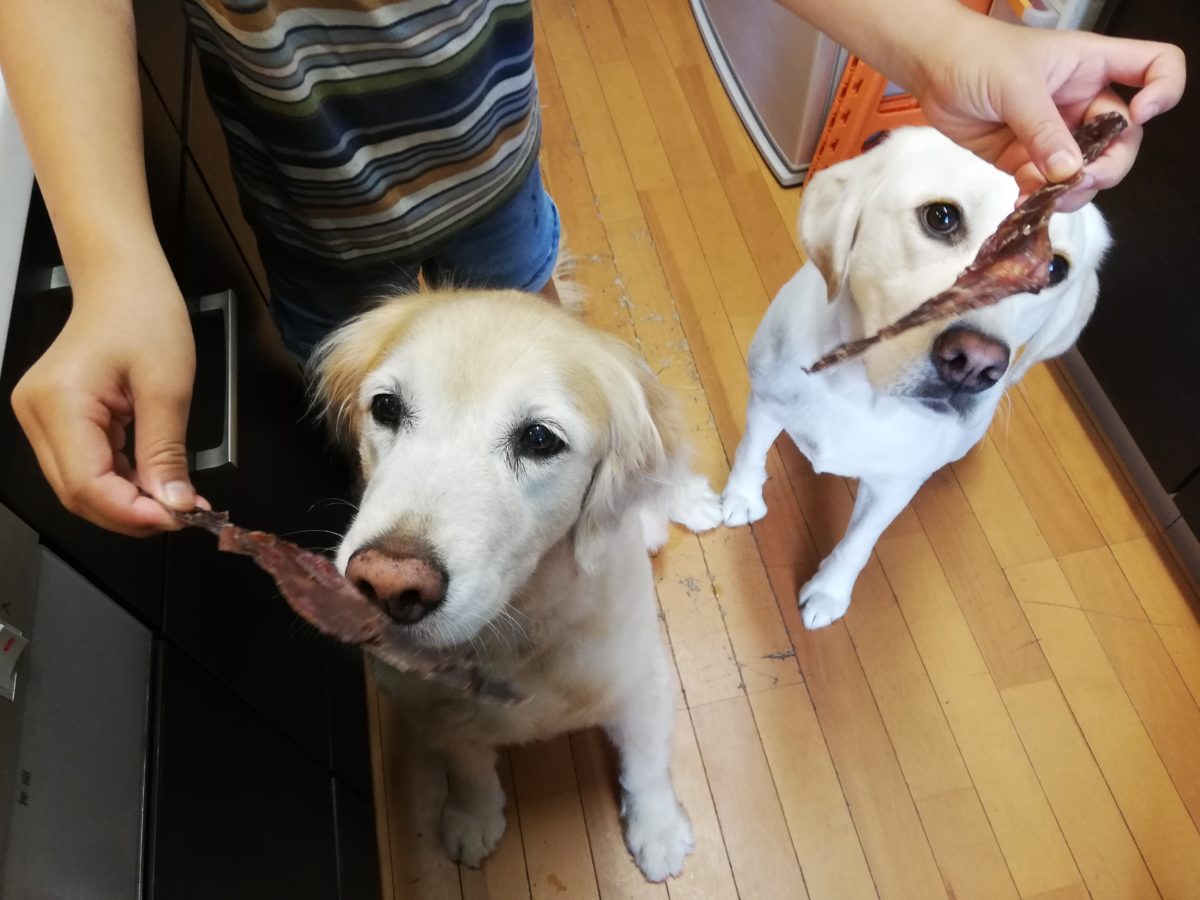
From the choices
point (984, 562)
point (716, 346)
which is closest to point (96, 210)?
point (716, 346)

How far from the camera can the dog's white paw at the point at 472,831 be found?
4.69ft

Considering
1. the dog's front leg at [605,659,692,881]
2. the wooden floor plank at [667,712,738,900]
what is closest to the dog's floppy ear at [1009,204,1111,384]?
the dog's front leg at [605,659,692,881]

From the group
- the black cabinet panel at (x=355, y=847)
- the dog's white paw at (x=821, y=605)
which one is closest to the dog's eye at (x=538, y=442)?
the black cabinet panel at (x=355, y=847)

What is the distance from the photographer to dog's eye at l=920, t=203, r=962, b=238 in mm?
1058

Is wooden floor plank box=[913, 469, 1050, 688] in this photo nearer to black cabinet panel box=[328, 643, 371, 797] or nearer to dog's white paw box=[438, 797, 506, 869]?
dog's white paw box=[438, 797, 506, 869]

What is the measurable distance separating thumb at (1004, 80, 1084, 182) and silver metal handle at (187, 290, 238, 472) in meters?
0.88

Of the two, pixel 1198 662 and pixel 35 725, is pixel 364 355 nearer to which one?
pixel 35 725

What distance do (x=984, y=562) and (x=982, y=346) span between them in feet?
2.97

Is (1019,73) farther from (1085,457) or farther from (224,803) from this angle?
(1085,457)

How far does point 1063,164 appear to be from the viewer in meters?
0.81

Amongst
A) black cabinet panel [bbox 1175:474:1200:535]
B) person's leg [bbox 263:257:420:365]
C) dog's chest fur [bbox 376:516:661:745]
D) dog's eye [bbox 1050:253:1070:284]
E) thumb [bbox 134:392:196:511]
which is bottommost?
black cabinet panel [bbox 1175:474:1200:535]

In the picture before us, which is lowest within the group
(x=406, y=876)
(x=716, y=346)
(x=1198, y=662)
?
(x=406, y=876)

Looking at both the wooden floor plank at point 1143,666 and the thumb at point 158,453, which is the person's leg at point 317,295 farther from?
the wooden floor plank at point 1143,666

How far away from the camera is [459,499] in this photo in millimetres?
817
